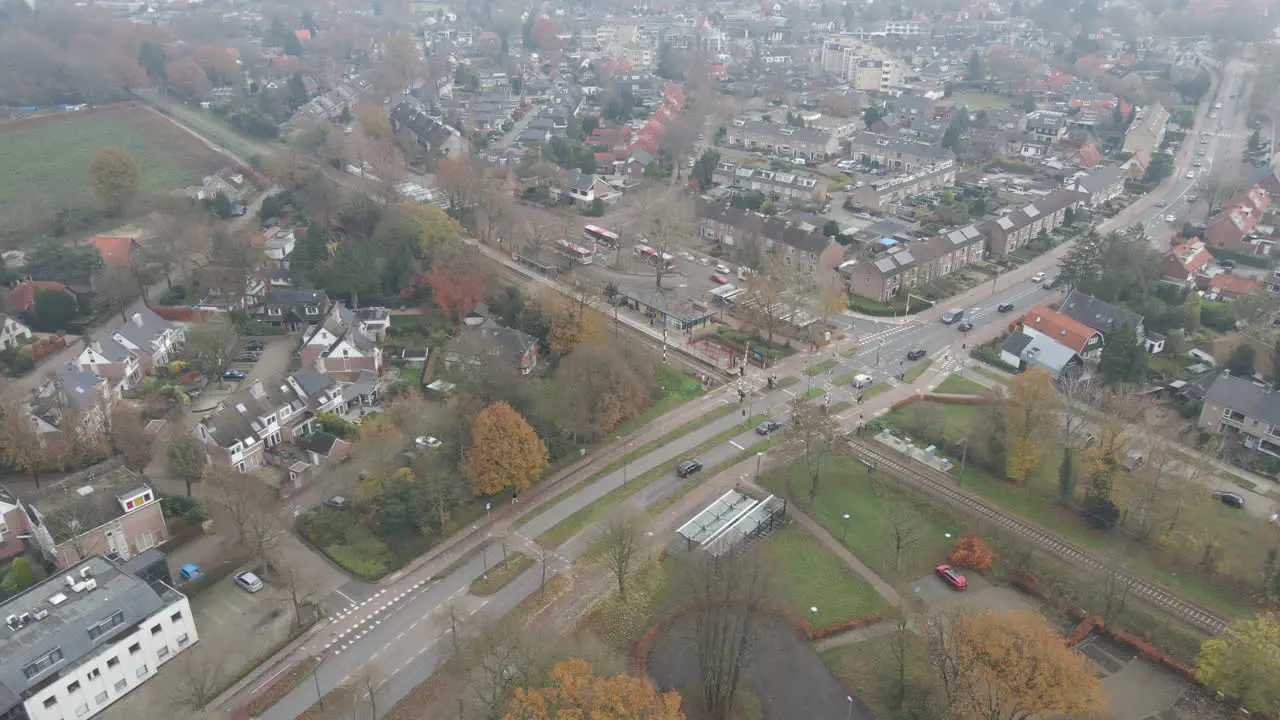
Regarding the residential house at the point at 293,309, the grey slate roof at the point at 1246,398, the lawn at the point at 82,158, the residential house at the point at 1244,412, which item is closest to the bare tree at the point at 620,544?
the residential house at the point at 293,309

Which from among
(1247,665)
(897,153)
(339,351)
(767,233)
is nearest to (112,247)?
(339,351)

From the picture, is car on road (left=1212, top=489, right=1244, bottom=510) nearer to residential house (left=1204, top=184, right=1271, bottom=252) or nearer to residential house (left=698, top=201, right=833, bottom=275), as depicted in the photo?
residential house (left=698, top=201, right=833, bottom=275)

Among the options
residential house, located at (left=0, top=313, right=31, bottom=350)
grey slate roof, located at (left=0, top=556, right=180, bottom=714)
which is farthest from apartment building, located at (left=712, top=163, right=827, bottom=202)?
grey slate roof, located at (left=0, top=556, right=180, bottom=714)

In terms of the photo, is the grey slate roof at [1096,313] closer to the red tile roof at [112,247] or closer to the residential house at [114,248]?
the residential house at [114,248]

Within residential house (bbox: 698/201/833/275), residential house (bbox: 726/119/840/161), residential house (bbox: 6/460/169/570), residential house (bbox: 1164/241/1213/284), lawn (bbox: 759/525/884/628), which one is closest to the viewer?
lawn (bbox: 759/525/884/628)

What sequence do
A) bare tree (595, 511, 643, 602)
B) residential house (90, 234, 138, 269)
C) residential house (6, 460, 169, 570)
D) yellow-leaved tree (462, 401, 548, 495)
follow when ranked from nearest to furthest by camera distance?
bare tree (595, 511, 643, 602) < residential house (6, 460, 169, 570) < yellow-leaved tree (462, 401, 548, 495) < residential house (90, 234, 138, 269)

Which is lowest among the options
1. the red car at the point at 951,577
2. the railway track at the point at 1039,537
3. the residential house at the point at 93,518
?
the railway track at the point at 1039,537

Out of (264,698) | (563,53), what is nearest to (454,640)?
(264,698)

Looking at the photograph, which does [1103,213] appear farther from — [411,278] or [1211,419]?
[411,278]
